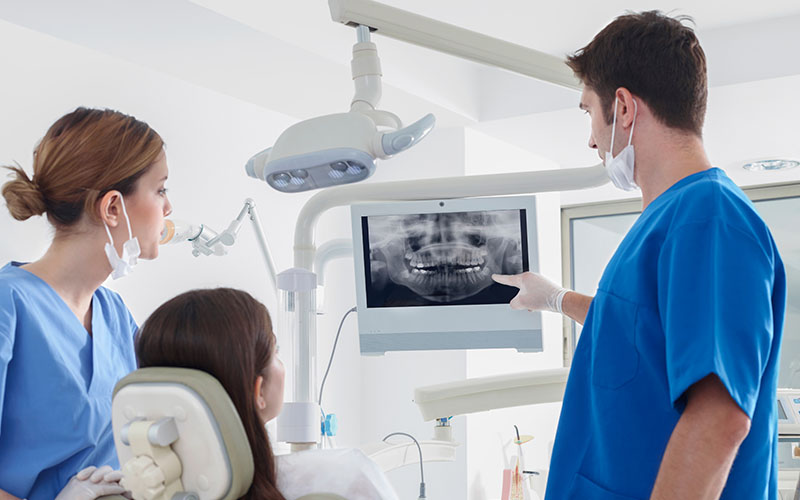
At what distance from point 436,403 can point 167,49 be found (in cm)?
154

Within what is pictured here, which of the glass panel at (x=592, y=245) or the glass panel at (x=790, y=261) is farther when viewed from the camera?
the glass panel at (x=592, y=245)

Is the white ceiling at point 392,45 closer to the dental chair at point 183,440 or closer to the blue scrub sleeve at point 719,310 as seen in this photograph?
the blue scrub sleeve at point 719,310

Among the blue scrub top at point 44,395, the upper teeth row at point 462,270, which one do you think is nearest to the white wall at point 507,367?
the upper teeth row at point 462,270

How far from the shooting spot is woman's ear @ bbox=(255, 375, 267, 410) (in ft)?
3.48

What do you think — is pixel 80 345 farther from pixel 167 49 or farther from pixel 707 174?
pixel 167 49

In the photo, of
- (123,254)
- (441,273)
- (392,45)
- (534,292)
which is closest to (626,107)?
(534,292)

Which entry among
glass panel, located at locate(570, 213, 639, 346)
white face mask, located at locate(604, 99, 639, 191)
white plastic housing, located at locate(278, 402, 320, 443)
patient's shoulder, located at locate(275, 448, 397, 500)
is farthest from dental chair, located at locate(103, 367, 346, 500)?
glass panel, located at locate(570, 213, 639, 346)

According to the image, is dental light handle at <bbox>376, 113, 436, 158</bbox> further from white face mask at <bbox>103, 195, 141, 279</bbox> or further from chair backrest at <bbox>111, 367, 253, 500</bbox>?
chair backrest at <bbox>111, 367, 253, 500</bbox>

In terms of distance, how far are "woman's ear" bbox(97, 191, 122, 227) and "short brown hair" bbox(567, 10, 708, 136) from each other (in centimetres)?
91

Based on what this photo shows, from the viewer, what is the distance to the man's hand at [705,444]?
1.00m

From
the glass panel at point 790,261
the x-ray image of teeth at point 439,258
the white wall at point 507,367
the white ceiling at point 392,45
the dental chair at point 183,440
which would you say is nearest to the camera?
the dental chair at point 183,440

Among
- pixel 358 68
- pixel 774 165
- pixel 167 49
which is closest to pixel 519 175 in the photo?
pixel 358 68

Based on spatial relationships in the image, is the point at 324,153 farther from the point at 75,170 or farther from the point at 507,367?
the point at 507,367

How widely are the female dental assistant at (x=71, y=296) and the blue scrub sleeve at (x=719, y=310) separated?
0.91 m
